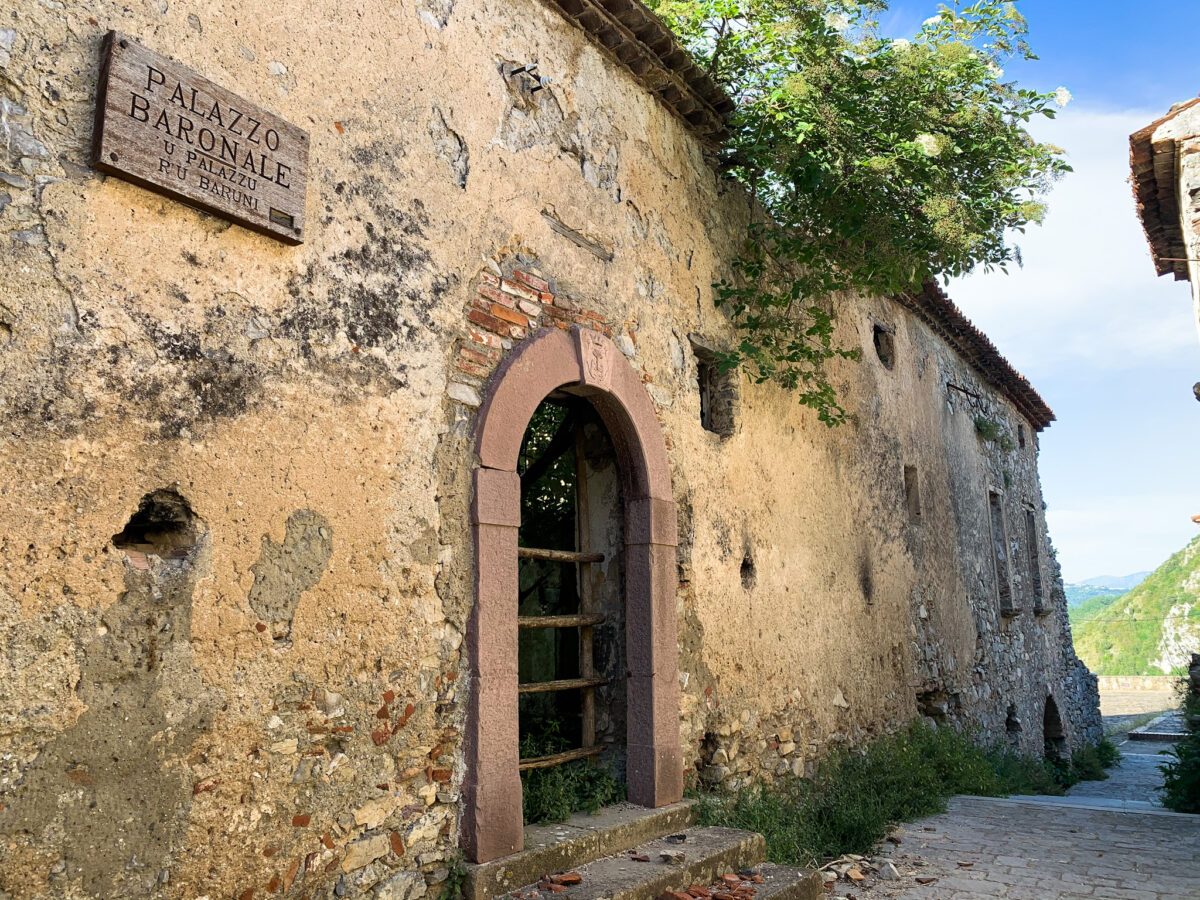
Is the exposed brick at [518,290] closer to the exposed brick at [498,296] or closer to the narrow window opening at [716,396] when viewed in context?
the exposed brick at [498,296]

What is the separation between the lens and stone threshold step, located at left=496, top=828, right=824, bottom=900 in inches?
136

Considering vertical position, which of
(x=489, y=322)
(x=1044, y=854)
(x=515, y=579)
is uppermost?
(x=489, y=322)

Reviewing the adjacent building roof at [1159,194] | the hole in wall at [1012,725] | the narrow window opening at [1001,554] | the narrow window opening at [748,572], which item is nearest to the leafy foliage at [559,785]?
the narrow window opening at [748,572]

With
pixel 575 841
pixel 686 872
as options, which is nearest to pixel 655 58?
pixel 575 841

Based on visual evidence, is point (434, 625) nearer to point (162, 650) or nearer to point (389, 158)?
point (162, 650)

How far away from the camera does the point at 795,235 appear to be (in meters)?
6.30

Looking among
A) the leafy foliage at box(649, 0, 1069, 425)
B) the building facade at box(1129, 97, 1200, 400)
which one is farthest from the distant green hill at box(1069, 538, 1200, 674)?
the leafy foliage at box(649, 0, 1069, 425)

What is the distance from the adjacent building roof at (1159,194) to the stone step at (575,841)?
5460mm

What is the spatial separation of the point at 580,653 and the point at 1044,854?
294cm

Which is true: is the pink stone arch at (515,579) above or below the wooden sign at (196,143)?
below

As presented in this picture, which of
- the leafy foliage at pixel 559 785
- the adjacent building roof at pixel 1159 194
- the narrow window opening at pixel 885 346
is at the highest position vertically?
the adjacent building roof at pixel 1159 194

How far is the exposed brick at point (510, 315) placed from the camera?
396 cm

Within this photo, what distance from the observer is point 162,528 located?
109 inches

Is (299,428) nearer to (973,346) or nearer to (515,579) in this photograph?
(515,579)
